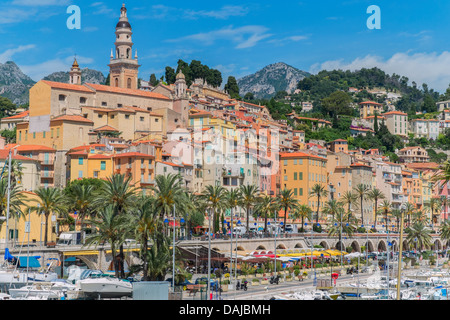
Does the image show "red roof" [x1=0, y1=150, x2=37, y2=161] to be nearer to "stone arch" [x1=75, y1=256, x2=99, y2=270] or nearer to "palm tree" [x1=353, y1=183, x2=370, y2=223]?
"stone arch" [x1=75, y1=256, x2=99, y2=270]

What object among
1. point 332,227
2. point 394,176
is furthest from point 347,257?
point 394,176

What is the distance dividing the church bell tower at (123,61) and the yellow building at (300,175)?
3464 centimetres

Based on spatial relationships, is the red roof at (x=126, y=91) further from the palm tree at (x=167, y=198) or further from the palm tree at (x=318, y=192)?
the palm tree at (x=167, y=198)

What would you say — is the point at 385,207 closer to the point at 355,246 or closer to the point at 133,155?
the point at 355,246

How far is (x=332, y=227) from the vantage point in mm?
93188

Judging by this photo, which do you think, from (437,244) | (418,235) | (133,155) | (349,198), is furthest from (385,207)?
(133,155)

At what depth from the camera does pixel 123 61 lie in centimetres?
12744

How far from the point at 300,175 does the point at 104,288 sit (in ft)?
241

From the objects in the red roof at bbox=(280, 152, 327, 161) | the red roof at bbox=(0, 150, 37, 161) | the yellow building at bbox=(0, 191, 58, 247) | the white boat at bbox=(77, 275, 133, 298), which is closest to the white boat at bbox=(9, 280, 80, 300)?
the white boat at bbox=(77, 275, 133, 298)

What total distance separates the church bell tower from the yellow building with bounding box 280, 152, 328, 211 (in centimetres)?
3464

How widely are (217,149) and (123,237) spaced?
53069 millimetres

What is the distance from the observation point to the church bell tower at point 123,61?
414 feet

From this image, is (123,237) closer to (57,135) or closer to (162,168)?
(162,168)

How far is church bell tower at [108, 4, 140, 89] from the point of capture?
12606 cm
